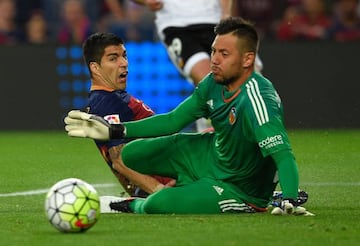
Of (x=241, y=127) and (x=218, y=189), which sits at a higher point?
(x=241, y=127)

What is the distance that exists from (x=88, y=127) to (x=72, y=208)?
123cm

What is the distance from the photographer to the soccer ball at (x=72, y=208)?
7.39 m

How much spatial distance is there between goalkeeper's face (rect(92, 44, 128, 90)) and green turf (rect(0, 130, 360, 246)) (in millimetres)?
1102

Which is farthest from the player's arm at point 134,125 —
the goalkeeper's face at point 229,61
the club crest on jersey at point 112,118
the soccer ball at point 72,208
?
the soccer ball at point 72,208

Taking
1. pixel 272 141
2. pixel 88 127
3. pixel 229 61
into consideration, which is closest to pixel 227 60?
pixel 229 61

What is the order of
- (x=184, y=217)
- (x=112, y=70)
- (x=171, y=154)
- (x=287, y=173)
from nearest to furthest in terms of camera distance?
1. (x=287, y=173)
2. (x=184, y=217)
3. (x=171, y=154)
4. (x=112, y=70)

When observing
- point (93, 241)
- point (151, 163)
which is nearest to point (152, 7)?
point (151, 163)

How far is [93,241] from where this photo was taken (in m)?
7.06

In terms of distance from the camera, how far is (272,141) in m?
8.16

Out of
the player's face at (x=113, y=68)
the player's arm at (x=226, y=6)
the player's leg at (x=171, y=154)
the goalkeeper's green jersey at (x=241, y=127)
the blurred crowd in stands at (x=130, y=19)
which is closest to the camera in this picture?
the goalkeeper's green jersey at (x=241, y=127)

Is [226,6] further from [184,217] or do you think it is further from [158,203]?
[184,217]

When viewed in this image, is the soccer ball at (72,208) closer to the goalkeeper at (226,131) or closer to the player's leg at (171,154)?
the goalkeeper at (226,131)

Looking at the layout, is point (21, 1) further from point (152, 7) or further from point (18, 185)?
point (18, 185)

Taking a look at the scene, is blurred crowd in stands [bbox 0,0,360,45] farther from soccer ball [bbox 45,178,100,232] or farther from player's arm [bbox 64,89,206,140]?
soccer ball [bbox 45,178,100,232]
